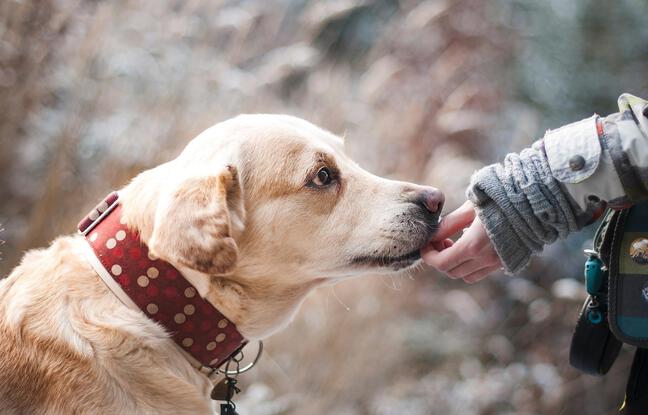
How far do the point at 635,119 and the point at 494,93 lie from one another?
91.9 inches

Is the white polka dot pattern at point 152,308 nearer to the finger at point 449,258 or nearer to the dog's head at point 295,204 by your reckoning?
the dog's head at point 295,204

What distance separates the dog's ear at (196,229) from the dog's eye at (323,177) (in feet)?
1.10

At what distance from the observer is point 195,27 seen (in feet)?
11.8

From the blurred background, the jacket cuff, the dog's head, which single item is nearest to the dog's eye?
the dog's head

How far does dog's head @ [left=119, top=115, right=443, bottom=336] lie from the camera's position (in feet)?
6.12

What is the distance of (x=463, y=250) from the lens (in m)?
1.79

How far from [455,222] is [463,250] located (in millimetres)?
197

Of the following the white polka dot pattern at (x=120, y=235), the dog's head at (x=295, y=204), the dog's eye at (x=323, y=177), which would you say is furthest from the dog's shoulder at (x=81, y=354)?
the dog's eye at (x=323, y=177)

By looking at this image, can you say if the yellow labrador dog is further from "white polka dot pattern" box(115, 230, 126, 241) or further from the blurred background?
the blurred background

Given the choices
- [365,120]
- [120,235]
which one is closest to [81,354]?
[120,235]

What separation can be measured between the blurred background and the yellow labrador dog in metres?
1.38

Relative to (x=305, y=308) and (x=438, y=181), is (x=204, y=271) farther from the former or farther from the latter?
(x=438, y=181)

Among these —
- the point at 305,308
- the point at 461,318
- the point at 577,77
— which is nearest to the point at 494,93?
the point at 577,77

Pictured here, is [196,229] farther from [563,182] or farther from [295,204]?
[563,182]
